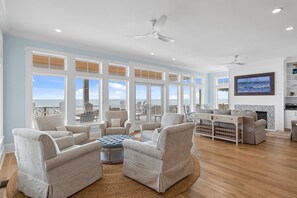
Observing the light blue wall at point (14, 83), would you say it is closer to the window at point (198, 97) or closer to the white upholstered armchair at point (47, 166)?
the white upholstered armchair at point (47, 166)

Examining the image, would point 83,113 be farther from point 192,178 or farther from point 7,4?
point 192,178

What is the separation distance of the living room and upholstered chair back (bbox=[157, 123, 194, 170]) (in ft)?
1.50

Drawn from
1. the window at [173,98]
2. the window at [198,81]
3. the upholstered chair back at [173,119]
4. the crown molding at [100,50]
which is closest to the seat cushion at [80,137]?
the upholstered chair back at [173,119]

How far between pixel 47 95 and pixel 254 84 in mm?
8053

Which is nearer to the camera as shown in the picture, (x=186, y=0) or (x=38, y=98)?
(x=186, y=0)

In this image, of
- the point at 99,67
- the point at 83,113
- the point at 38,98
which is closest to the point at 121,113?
the point at 83,113

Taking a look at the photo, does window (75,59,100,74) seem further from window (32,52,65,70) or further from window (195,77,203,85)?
window (195,77,203,85)

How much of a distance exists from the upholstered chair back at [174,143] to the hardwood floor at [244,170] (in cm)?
49

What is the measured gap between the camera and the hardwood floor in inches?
96.3

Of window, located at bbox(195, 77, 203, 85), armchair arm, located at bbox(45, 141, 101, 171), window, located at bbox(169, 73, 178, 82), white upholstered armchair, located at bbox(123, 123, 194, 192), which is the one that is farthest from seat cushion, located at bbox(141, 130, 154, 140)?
window, located at bbox(195, 77, 203, 85)

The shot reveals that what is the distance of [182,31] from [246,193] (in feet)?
11.4

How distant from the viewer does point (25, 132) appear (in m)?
2.18

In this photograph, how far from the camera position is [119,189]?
2475 mm

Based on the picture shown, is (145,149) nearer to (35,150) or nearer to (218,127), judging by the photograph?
(35,150)
